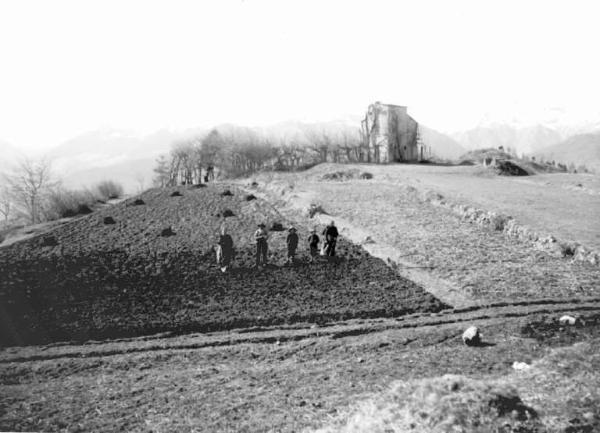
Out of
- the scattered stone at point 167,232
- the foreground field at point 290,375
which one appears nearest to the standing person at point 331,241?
the foreground field at point 290,375

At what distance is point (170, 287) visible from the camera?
16.4 m

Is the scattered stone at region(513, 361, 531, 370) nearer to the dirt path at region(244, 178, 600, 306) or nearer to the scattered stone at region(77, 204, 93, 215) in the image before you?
the dirt path at region(244, 178, 600, 306)

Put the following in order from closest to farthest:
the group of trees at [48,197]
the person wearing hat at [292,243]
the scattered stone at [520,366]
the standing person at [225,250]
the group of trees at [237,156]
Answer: the scattered stone at [520,366] < the standing person at [225,250] < the person wearing hat at [292,243] < the group of trees at [48,197] < the group of trees at [237,156]

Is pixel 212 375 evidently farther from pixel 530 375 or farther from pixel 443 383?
pixel 530 375

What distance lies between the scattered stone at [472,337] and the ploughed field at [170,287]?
2.88 meters

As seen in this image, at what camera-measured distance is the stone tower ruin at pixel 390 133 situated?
206 ft

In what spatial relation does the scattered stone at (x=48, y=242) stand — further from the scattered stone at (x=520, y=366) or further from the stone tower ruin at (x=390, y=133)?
the stone tower ruin at (x=390, y=133)

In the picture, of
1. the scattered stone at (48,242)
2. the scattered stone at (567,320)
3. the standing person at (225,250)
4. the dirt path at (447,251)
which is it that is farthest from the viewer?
the scattered stone at (48,242)

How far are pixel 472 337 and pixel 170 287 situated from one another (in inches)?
414

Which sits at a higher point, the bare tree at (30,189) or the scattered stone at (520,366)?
the bare tree at (30,189)

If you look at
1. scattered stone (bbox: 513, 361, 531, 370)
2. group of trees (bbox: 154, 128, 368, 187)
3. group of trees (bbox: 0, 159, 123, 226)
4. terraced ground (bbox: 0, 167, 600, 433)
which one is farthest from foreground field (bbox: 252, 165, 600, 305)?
group of trees (bbox: 154, 128, 368, 187)

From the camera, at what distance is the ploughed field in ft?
44.7

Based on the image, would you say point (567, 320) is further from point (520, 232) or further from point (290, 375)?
point (520, 232)

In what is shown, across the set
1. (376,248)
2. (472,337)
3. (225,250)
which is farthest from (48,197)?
(472,337)
